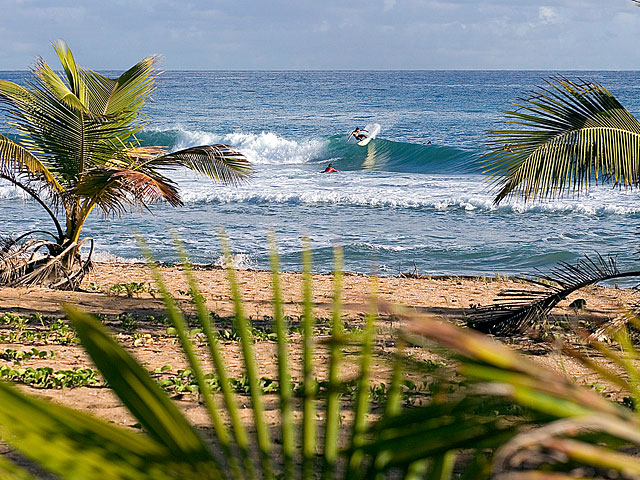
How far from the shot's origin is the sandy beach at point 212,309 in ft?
14.6

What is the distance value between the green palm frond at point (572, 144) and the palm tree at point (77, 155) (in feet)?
11.3

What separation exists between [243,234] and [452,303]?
821cm

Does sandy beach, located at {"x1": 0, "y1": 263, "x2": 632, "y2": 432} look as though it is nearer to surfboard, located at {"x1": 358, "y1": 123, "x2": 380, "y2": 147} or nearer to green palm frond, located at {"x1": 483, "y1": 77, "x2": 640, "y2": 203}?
green palm frond, located at {"x1": 483, "y1": 77, "x2": 640, "y2": 203}

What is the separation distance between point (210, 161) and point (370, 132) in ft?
102

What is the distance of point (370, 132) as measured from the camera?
3809 cm

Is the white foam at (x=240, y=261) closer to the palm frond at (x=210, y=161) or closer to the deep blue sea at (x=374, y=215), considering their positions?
the deep blue sea at (x=374, y=215)

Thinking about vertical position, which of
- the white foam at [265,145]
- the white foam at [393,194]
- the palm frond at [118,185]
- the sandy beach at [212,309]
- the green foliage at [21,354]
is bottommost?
the sandy beach at [212,309]

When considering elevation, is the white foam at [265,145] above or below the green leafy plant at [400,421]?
above

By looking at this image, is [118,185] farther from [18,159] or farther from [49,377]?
[49,377]

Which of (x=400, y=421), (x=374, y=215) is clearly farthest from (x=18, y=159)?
(x=374, y=215)

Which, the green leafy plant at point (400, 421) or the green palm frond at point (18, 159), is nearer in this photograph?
the green leafy plant at point (400, 421)

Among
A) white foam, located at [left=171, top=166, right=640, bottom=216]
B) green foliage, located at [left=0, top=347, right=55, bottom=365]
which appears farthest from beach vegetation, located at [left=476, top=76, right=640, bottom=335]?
white foam, located at [left=171, top=166, right=640, bottom=216]

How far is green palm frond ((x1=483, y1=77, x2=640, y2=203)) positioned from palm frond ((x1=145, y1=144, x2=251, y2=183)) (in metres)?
3.33

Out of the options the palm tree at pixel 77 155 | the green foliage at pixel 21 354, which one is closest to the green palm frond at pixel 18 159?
the palm tree at pixel 77 155
